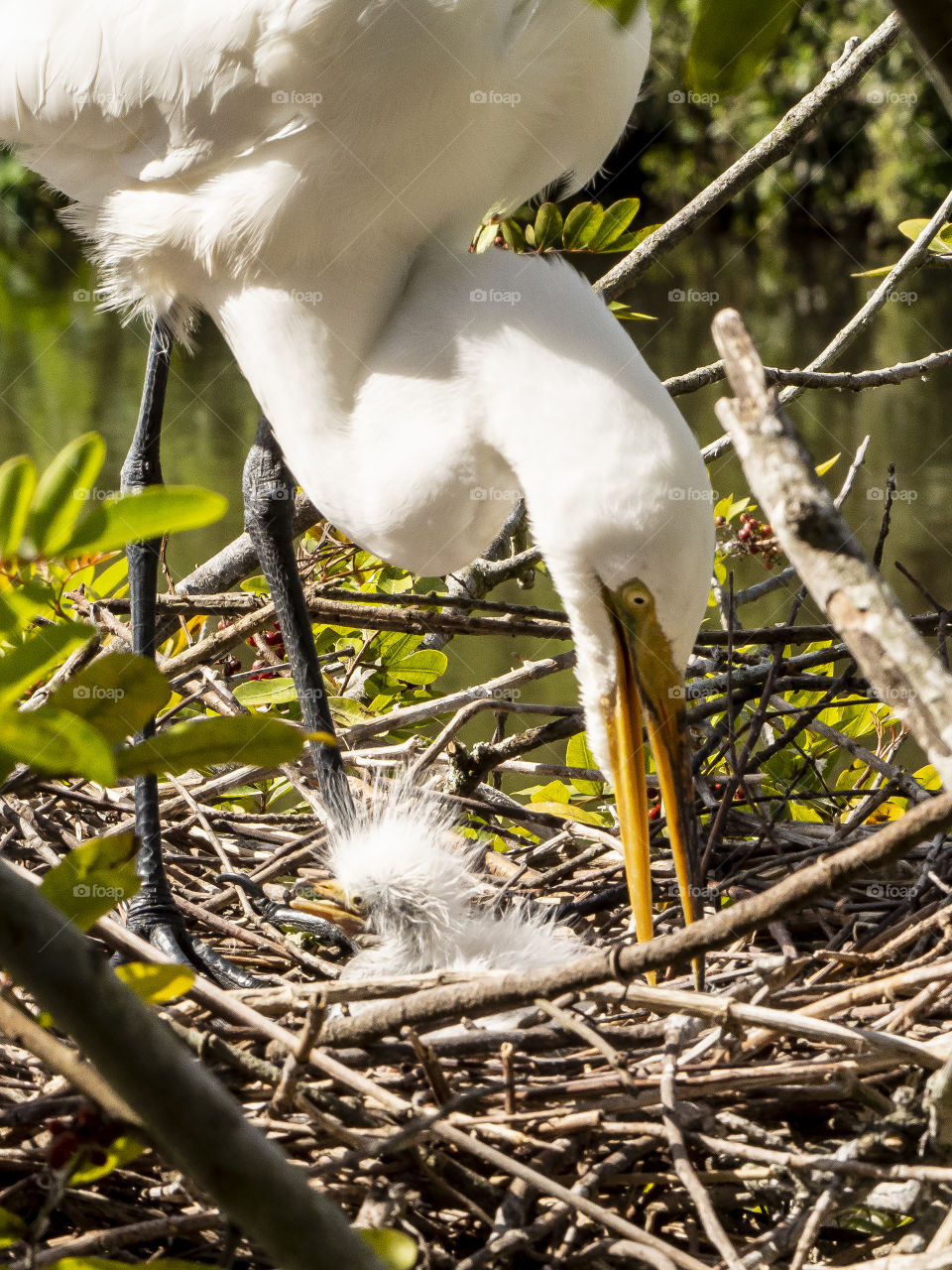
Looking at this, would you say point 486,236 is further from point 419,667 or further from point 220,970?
point 220,970

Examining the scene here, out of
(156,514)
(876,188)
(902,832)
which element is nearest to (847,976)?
(902,832)

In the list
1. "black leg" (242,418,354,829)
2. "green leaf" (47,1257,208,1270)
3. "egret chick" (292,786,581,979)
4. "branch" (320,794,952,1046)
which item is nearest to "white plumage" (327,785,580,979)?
"egret chick" (292,786,581,979)

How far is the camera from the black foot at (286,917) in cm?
191

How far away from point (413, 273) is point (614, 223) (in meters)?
0.43

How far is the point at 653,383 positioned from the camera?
158 centimetres

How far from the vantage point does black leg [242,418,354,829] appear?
2.05 metres

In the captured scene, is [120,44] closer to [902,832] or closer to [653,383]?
[653,383]

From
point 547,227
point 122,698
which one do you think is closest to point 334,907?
point 122,698

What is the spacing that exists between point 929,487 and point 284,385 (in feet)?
24.9

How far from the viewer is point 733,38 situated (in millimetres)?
543

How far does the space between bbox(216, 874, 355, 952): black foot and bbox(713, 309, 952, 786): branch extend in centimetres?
127

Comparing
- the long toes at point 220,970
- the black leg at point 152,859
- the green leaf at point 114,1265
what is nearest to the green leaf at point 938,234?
the black leg at point 152,859

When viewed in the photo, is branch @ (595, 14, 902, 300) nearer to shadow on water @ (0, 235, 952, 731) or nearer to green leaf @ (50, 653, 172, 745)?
shadow on water @ (0, 235, 952, 731)

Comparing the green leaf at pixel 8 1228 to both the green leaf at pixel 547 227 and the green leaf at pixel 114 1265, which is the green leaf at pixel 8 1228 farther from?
the green leaf at pixel 547 227
